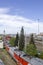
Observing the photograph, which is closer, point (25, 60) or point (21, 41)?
point (25, 60)

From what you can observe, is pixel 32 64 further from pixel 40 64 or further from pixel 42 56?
pixel 42 56

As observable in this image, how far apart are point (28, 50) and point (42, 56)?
4745 millimetres

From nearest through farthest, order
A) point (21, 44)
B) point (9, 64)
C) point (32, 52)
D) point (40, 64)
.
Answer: point (40, 64), point (9, 64), point (32, 52), point (21, 44)

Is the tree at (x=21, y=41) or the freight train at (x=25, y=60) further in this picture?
the tree at (x=21, y=41)

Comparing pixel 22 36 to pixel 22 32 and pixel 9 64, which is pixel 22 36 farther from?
pixel 9 64

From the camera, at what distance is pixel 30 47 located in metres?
34.2

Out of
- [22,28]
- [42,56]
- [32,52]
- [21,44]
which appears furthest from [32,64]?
[22,28]

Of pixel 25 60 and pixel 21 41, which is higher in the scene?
pixel 25 60

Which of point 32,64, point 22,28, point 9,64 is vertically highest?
point 22,28

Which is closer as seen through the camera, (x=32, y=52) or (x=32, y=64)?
(x=32, y=64)

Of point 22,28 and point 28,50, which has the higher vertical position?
point 22,28

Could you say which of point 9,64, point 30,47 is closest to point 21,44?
point 30,47

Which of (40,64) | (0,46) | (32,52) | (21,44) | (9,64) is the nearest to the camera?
(40,64)

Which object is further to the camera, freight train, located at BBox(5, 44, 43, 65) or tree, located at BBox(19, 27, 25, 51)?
tree, located at BBox(19, 27, 25, 51)
